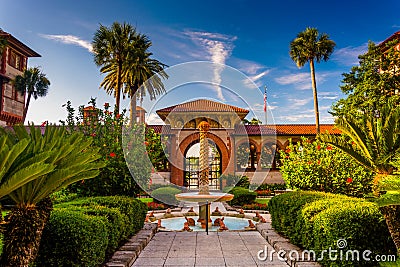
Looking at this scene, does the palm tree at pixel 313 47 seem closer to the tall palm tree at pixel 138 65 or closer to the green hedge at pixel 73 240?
the tall palm tree at pixel 138 65

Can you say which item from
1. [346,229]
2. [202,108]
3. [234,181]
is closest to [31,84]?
[202,108]

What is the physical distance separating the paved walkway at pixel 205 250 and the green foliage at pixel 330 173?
2.34 meters

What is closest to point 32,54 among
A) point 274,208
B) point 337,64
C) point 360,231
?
point 337,64

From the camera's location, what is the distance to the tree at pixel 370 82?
20.3m

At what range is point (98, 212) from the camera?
5.05 m

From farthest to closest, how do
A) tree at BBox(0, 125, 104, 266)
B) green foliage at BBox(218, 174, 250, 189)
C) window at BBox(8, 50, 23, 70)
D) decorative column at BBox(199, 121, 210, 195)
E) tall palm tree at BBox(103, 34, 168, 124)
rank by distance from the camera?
window at BBox(8, 50, 23, 70) → tall palm tree at BBox(103, 34, 168, 124) → green foliage at BBox(218, 174, 250, 189) → decorative column at BBox(199, 121, 210, 195) → tree at BBox(0, 125, 104, 266)

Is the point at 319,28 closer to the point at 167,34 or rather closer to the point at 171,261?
the point at 167,34

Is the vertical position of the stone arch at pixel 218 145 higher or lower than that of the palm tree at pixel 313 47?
lower

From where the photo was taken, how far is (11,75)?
3203 centimetres

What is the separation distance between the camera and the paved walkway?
542 centimetres

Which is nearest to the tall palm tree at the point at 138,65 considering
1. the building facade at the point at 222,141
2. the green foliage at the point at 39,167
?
the building facade at the point at 222,141

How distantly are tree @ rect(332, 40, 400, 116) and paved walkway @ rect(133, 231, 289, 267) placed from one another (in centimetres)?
1548

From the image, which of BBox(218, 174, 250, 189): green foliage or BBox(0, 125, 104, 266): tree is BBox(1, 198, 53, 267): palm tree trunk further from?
BBox(218, 174, 250, 189): green foliage
